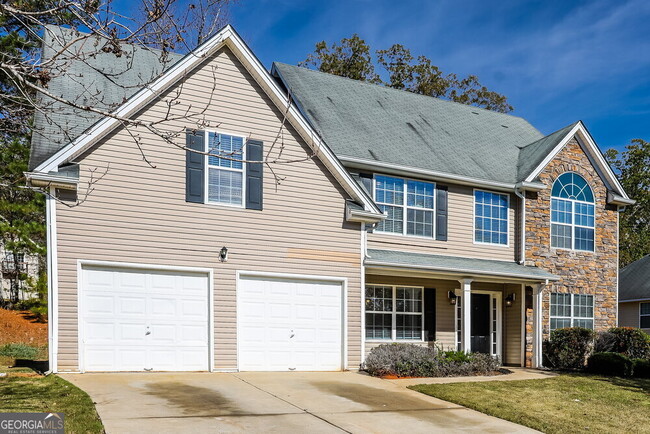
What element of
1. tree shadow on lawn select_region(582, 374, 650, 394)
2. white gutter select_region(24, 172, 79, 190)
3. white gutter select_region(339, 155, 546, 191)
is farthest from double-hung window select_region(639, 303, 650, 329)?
white gutter select_region(24, 172, 79, 190)

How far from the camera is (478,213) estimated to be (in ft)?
60.8

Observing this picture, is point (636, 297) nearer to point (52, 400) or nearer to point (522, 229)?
point (522, 229)

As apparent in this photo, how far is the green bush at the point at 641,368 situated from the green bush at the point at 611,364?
114mm

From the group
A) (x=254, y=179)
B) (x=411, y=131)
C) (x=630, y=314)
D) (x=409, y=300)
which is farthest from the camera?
(x=630, y=314)

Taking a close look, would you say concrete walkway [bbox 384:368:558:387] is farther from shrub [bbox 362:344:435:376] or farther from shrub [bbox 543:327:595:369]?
shrub [bbox 543:327:595:369]

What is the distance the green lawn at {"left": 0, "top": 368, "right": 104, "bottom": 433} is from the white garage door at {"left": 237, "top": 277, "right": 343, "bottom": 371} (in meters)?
4.06

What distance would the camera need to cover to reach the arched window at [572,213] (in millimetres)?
19500

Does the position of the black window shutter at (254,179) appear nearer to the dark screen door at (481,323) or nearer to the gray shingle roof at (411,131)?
the gray shingle roof at (411,131)

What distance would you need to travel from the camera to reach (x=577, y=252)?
19750mm

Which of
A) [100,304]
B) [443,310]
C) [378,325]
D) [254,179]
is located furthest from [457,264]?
[100,304]

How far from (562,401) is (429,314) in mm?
6065

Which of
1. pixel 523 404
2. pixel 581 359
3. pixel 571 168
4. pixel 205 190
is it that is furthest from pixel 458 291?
pixel 205 190

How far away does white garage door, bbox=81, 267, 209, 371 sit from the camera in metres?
12.4

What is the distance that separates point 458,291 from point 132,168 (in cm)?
958
